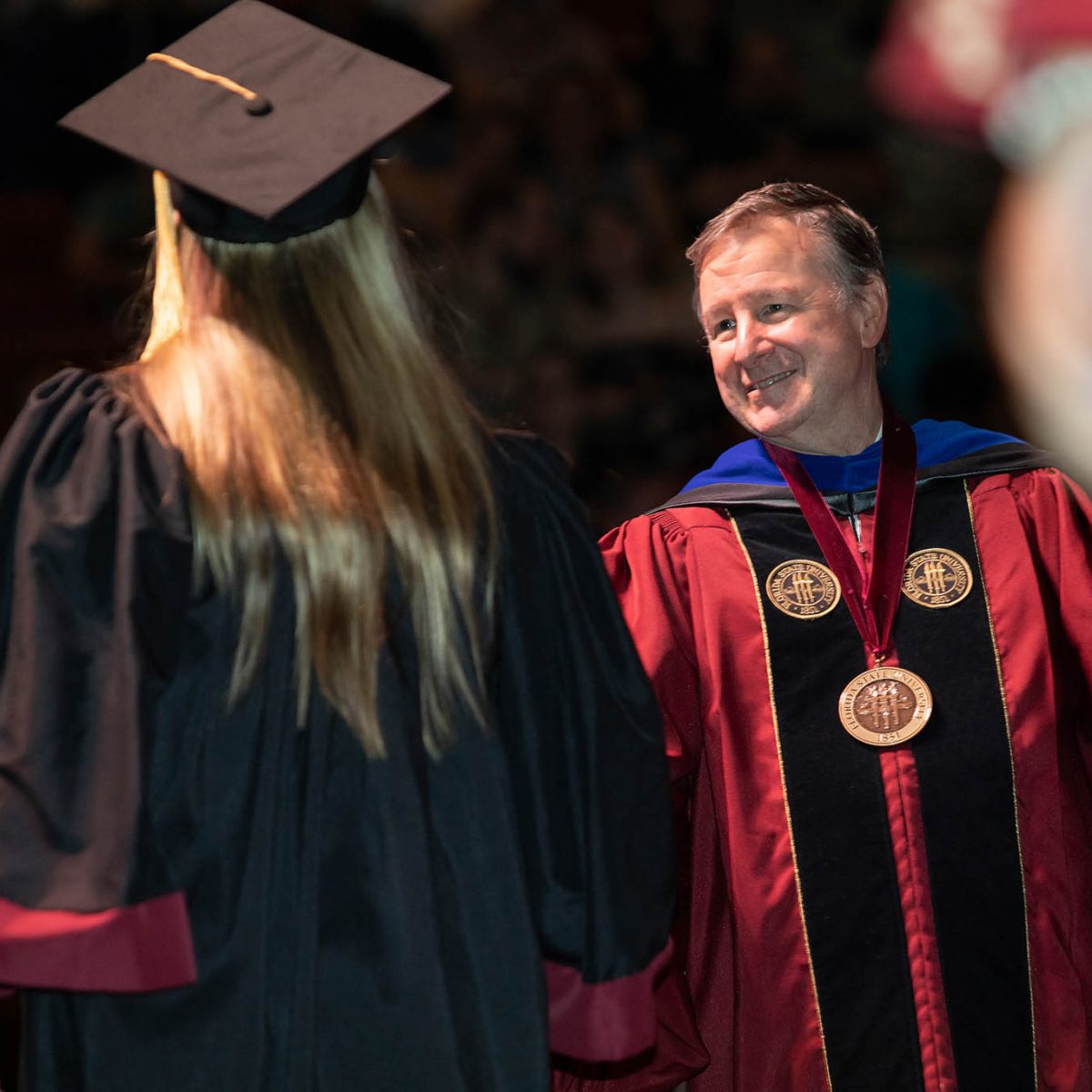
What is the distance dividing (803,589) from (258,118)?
4.32 feet

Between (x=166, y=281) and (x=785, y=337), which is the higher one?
(x=166, y=281)

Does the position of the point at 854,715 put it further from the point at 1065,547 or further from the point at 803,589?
the point at 1065,547

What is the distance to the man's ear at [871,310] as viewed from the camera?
3.15 m

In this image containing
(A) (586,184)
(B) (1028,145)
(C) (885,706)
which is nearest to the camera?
(C) (885,706)

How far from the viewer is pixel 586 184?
9742 millimetres

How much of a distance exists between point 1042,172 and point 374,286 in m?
7.23

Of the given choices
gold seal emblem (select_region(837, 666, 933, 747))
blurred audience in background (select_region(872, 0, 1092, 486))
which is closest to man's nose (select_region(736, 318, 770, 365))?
gold seal emblem (select_region(837, 666, 933, 747))

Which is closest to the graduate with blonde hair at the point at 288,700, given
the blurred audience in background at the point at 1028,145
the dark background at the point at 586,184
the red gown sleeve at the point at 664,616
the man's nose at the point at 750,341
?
the red gown sleeve at the point at 664,616

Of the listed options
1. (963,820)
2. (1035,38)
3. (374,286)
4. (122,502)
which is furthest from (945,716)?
(1035,38)

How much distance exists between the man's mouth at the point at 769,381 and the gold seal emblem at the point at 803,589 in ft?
1.05

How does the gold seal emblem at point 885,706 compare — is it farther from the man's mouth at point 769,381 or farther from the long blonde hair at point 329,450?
the long blonde hair at point 329,450

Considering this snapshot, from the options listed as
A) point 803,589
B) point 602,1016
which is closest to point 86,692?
point 602,1016

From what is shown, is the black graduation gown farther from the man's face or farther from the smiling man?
the man's face

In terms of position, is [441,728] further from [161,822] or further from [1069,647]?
[1069,647]
